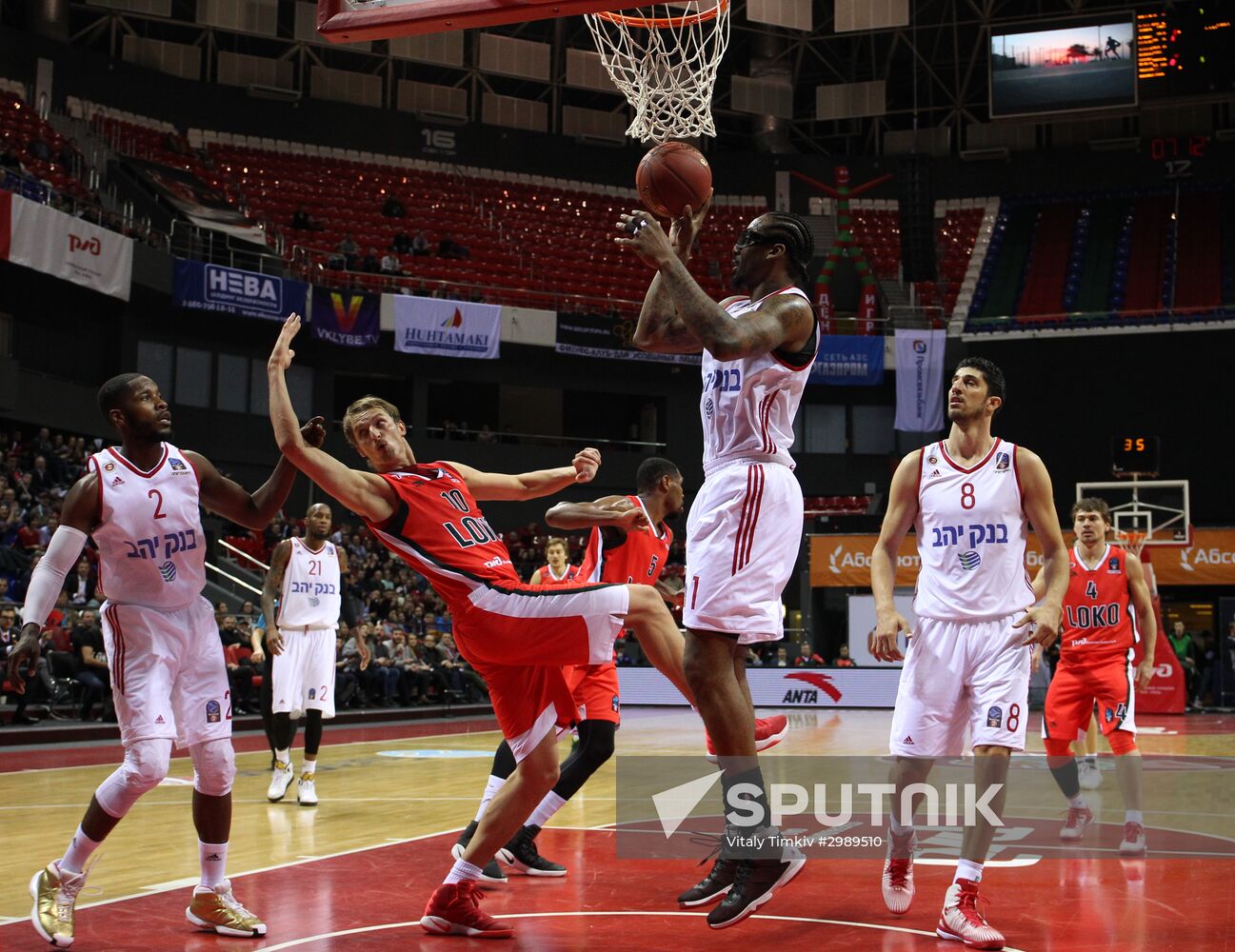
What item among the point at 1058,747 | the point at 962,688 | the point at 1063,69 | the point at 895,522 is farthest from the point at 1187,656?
the point at 962,688

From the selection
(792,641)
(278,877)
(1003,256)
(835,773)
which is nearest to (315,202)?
(792,641)

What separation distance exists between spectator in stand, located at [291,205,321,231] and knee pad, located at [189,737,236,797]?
25.4m

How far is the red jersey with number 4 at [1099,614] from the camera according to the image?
7711 mm

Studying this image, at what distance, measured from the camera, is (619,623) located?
4.79 metres

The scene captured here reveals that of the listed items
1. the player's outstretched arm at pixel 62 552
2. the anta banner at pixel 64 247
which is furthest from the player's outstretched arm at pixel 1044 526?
the anta banner at pixel 64 247

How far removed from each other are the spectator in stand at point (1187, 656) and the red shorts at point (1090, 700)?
47.1 ft

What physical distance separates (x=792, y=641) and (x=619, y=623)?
21076 millimetres

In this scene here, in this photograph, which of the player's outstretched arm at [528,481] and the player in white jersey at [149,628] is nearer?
the player in white jersey at [149,628]

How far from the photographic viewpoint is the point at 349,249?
2878cm

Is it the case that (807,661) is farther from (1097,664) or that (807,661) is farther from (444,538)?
(444,538)

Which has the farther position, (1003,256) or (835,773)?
(1003,256)

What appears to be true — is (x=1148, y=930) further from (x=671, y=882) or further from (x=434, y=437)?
(x=434, y=437)

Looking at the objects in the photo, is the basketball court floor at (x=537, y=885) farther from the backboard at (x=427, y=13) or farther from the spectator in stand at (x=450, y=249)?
the spectator in stand at (x=450, y=249)

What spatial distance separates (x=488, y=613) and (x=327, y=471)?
80cm
